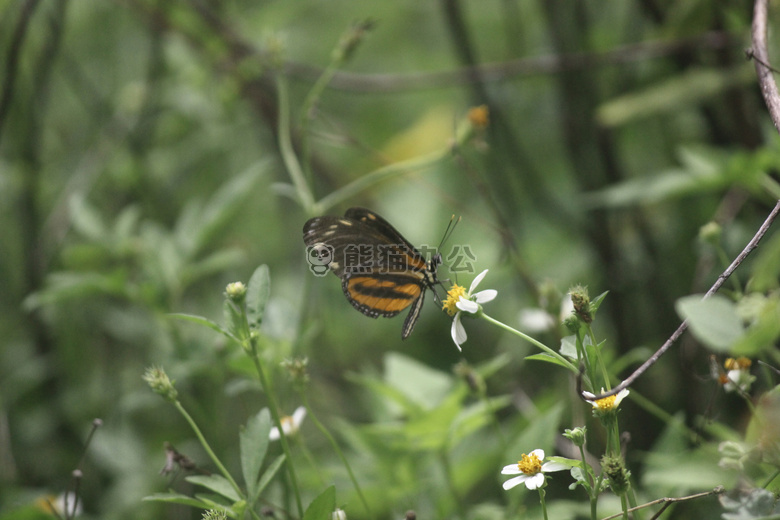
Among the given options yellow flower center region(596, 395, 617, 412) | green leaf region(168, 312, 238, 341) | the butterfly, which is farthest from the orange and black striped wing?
yellow flower center region(596, 395, 617, 412)

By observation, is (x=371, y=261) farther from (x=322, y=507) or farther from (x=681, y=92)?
(x=681, y=92)

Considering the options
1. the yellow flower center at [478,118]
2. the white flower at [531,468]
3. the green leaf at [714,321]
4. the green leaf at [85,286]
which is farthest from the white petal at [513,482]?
the green leaf at [85,286]

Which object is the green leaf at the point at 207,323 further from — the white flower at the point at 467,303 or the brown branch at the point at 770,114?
the brown branch at the point at 770,114

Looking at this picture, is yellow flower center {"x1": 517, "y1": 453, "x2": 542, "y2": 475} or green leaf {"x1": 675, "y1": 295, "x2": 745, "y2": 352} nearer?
green leaf {"x1": 675, "y1": 295, "x2": 745, "y2": 352}

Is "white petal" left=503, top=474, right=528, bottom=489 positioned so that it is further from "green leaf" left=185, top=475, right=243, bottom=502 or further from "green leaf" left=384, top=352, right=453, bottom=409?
"green leaf" left=384, top=352, right=453, bottom=409

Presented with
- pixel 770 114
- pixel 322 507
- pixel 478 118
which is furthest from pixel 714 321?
pixel 478 118
